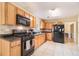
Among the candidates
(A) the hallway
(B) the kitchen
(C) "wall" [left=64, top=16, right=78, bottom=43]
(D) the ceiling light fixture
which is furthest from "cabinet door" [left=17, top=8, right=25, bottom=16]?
(C) "wall" [left=64, top=16, right=78, bottom=43]

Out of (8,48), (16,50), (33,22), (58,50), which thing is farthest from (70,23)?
(8,48)

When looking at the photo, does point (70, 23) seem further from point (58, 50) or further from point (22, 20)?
point (22, 20)

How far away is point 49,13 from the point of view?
3.24 meters

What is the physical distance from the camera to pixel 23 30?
356 cm

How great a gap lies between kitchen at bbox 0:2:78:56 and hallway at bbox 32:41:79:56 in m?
0.15

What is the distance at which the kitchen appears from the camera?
2686mm

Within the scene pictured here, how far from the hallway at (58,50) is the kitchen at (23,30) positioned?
0.15 metres

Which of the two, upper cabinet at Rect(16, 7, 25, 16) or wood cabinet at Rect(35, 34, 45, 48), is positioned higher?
upper cabinet at Rect(16, 7, 25, 16)

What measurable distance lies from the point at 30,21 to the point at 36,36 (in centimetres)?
54

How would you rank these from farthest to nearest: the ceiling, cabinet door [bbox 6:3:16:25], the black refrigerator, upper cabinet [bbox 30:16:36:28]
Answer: the black refrigerator → upper cabinet [bbox 30:16:36:28] → the ceiling → cabinet door [bbox 6:3:16:25]

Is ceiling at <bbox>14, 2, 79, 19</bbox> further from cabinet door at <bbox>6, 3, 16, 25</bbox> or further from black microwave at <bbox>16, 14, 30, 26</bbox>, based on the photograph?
black microwave at <bbox>16, 14, 30, 26</bbox>

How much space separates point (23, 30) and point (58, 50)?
1.22 meters

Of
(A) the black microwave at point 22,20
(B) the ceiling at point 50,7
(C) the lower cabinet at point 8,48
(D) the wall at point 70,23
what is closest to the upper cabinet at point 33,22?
(A) the black microwave at point 22,20

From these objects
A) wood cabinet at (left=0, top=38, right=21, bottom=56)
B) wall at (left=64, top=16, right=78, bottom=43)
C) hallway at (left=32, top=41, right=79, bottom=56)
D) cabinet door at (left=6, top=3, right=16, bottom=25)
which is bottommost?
hallway at (left=32, top=41, right=79, bottom=56)
